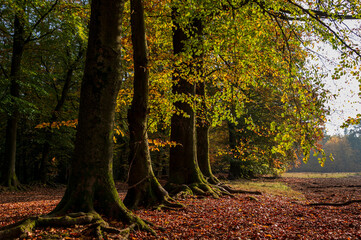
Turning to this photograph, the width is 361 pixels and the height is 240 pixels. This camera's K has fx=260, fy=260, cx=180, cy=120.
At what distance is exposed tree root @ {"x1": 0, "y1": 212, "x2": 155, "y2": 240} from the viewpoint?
4.06m

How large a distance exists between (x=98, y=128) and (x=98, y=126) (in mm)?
40

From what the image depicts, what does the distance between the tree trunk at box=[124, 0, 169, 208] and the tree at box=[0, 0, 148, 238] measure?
7.39ft

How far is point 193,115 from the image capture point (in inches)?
430

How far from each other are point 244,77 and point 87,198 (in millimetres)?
6705

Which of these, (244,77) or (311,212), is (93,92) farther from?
(311,212)

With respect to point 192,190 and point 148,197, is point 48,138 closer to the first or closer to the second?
point 192,190

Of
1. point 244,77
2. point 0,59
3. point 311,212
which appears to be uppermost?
point 0,59

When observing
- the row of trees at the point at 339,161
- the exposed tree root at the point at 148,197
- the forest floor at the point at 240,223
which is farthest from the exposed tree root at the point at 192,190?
the row of trees at the point at 339,161

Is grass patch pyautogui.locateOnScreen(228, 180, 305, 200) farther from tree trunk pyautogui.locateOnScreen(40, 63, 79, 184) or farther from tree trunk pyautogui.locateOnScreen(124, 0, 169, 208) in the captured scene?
tree trunk pyautogui.locateOnScreen(40, 63, 79, 184)

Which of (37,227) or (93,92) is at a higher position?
(93,92)

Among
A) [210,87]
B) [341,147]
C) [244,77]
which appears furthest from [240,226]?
[341,147]

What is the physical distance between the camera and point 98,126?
516 centimetres

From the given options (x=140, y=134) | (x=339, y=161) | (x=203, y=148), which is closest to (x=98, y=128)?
(x=140, y=134)

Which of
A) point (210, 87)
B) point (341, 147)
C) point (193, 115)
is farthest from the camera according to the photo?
point (341, 147)
